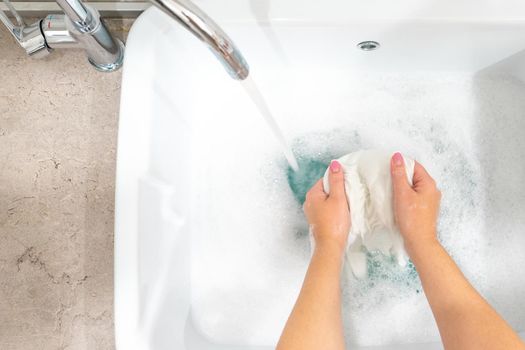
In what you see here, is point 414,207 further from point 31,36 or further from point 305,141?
point 31,36

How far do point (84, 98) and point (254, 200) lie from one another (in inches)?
17.7

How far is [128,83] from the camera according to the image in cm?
93

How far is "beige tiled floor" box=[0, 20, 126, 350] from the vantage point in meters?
1.00

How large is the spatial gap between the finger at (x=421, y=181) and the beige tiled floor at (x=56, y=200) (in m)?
0.64

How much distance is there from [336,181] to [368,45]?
12.4 inches

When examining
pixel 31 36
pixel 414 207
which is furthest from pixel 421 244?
pixel 31 36

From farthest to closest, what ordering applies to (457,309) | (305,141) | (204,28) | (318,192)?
(305,141) → (318,192) → (457,309) → (204,28)

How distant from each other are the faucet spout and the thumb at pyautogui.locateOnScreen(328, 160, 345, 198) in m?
0.41

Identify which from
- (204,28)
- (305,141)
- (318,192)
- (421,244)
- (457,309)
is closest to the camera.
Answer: (204,28)

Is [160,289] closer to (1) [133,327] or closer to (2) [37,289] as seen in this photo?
(1) [133,327]

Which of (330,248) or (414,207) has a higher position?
(414,207)

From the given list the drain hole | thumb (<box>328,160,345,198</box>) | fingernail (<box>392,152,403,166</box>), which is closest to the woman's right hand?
fingernail (<box>392,152,403,166</box>)

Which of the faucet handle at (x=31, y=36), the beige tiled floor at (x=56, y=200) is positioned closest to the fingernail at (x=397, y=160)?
the beige tiled floor at (x=56, y=200)

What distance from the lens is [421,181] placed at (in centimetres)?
103
